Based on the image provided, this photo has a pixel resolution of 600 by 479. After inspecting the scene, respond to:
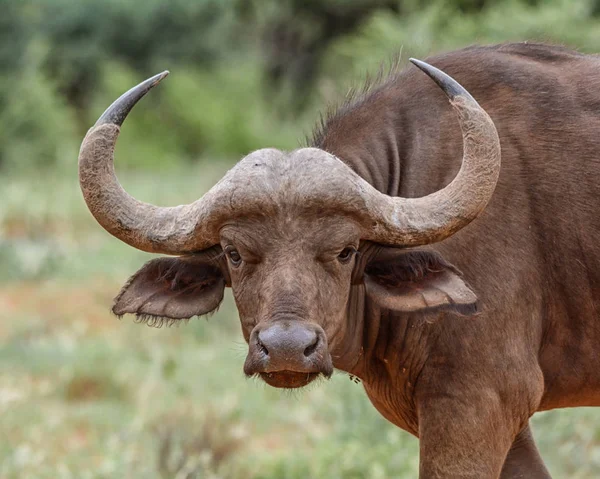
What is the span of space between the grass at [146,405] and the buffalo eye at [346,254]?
79 centimetres

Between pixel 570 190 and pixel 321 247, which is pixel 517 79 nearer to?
pixel 570 190

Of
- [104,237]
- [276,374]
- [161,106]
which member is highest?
[276,374]

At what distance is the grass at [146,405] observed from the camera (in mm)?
8516

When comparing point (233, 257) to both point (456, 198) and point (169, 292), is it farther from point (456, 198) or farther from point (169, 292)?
point (456, 198)

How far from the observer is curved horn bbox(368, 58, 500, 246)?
16.4ft

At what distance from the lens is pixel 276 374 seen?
4.85 meters

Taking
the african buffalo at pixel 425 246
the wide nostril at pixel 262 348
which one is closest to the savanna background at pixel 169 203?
the african buffalo at pixel 425 246

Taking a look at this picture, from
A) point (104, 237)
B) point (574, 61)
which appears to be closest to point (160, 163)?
point (104, 237)

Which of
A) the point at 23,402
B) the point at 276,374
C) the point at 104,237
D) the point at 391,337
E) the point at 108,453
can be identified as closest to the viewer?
the point at 276,374

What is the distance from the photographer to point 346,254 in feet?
16.7

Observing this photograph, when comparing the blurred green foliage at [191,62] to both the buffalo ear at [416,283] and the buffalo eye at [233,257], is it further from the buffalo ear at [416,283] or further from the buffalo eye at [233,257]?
the buffalo eye at [233,257]

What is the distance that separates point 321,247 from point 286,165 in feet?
1.23

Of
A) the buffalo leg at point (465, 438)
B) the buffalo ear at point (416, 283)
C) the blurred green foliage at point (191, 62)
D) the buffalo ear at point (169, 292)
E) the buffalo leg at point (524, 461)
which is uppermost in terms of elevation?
the buffalo ear at point (416, 283)

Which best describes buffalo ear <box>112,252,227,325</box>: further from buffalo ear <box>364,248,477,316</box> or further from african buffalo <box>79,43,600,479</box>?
buffalo ear <box>364,248,477,316</box>
